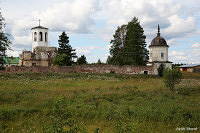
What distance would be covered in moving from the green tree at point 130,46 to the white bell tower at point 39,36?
550 inches

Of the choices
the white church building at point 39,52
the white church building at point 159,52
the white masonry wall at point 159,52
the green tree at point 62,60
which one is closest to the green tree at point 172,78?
the white church building at point 159,52

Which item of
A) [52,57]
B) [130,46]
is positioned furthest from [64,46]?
[130,46]

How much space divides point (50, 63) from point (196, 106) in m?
37.3

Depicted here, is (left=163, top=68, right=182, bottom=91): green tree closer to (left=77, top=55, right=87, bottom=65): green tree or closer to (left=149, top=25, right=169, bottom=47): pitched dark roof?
(left=149, top=25, right=169, bottom=47): pitched dark roof

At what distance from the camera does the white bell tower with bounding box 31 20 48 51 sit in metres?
49.2

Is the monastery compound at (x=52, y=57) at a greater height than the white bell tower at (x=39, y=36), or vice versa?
the white bell tower at (x=39, y=36)

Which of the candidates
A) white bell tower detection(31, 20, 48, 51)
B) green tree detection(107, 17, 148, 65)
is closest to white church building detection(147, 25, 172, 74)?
green tree detection(107, 17, 148, 65)

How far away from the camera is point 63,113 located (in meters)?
5.69

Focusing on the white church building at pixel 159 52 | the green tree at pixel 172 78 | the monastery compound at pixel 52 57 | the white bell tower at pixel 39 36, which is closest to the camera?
the green tree at pixel 172 78

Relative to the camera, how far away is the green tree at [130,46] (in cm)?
4325

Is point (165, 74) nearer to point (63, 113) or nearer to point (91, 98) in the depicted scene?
point (91, 98)

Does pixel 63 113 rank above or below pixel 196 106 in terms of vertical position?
above

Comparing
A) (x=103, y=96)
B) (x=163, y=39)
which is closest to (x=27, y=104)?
(x=103, y=96)

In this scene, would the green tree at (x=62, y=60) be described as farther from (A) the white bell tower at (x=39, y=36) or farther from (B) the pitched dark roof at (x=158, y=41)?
(B) the pitched dark roof at (x=158, y=41)
